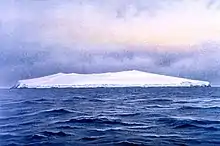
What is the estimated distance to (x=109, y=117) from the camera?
2709mm

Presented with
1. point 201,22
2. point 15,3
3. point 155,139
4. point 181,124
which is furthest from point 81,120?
point 201,22

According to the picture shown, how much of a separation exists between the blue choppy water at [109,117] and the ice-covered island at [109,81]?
39 millimetres

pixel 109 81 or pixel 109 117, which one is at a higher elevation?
pixel 109 81

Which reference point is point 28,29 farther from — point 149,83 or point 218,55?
point 218,55

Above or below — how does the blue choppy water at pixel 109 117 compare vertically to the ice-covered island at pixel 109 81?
below

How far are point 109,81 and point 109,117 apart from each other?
246 millimetres

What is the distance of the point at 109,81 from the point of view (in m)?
2.75

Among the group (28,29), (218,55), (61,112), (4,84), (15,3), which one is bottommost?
(61,112)

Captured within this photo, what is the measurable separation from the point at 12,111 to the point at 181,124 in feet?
3.78

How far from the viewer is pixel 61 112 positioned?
8.91 feet

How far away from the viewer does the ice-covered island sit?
2.74 m

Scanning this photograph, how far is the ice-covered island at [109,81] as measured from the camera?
2736 mm

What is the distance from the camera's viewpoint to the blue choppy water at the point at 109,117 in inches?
105

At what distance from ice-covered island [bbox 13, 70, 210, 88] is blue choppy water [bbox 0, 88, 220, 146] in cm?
4
